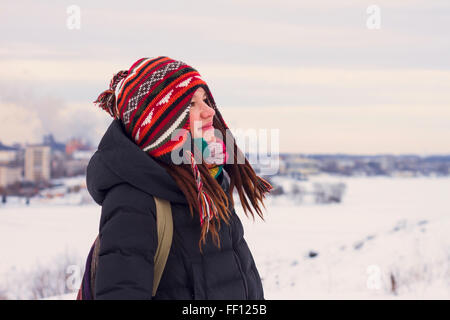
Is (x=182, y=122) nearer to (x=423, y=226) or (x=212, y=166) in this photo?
(x=212, y=166)

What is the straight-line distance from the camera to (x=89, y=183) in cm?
174

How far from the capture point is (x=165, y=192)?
165cm

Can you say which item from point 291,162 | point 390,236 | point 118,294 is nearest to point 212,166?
point 118,294

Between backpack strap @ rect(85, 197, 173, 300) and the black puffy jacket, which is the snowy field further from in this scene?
backpack strap @ rect(85, 197, 173, 300)

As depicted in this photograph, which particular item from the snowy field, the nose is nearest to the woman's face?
the nose

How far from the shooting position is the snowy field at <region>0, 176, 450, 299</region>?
8914 millimetres

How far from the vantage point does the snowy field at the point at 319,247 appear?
891 centimetres

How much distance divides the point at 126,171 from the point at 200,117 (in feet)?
1.21

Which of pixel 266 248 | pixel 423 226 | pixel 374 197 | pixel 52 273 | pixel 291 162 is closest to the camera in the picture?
pixel 52 273

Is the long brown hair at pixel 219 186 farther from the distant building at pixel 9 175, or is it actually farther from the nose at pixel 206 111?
the distant building at pixel 9 175

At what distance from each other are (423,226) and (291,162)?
2653 cm

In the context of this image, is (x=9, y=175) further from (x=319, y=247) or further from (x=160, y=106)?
(x=160, y=106)

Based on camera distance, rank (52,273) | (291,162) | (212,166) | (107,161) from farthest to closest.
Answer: (291,162), (52,273), (212,166), (107,161)

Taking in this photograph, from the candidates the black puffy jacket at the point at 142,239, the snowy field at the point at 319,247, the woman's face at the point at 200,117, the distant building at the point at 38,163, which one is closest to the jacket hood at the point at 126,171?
the black puffy jacket at the point at 142,239
